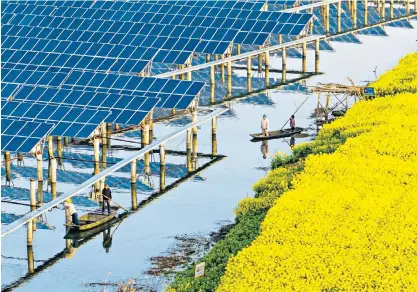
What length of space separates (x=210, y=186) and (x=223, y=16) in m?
22.5

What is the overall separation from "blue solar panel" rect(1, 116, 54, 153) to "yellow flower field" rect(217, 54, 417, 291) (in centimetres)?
1017

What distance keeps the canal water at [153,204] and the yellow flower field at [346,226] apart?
440 cm

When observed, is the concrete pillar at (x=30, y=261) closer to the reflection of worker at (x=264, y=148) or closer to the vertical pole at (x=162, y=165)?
the vertical pole at (x=162, y=165)

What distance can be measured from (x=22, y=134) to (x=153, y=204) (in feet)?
18.7

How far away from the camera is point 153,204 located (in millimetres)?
46906

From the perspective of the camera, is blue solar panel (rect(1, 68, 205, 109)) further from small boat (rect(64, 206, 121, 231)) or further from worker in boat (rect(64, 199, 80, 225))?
worker in boat (rect(64, 199, 80, 225))

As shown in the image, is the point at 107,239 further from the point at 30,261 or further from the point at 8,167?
the point at 8,167

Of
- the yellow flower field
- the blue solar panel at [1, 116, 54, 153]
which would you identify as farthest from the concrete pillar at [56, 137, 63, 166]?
the yellow flower field

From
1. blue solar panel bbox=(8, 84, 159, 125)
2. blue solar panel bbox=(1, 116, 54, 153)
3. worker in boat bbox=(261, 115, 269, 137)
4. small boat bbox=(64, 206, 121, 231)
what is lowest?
small boat bbox=(64, 206, 121, 231)

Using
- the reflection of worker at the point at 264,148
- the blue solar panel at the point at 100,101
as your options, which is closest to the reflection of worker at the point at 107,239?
the blue solar panel at the point at 100,101

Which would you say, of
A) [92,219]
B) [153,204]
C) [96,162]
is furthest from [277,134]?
[92,219]

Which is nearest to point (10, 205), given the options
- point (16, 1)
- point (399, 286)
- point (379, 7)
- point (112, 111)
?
point (112, 111)

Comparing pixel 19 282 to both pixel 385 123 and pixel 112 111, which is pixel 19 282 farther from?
pixel 385 123

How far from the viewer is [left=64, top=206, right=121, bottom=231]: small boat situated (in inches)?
1676
